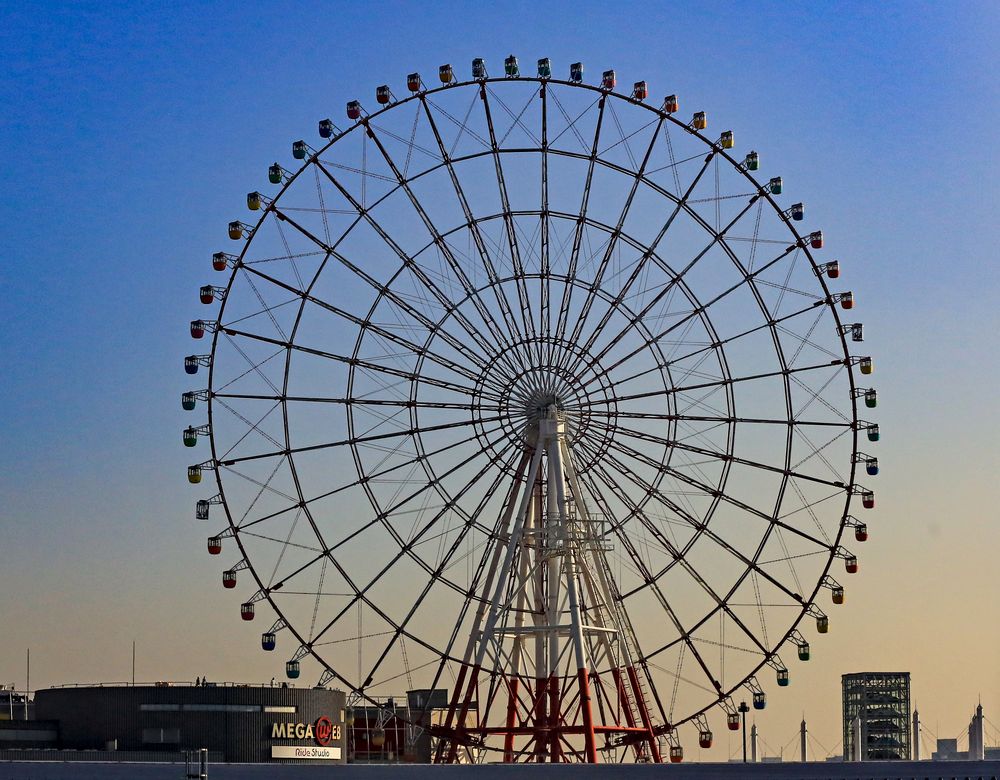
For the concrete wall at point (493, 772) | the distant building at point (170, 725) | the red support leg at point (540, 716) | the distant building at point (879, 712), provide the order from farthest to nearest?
the distant building at point (879, 712) < the distant building at point (170, 725) < the red support leg at point (540, 716) < the concrete wall at point (493, 772)

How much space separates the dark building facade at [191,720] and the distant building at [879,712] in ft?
280

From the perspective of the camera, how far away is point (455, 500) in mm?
67812

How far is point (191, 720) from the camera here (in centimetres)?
7662

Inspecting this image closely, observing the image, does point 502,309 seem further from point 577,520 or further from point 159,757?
point 159,757

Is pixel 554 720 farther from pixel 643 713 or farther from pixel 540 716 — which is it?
pixel 643 713

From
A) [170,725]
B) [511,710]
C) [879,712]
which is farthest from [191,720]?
[879,712]

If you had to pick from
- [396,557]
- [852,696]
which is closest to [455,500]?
[396,557]

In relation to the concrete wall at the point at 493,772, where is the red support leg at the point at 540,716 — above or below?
above

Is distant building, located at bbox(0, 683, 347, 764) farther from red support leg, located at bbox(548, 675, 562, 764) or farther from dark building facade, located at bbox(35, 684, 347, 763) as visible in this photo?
red support leg, located at bbox(548, 675, 562, 764)

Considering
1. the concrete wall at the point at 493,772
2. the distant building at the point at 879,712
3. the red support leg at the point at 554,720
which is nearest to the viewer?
the concrete wall at the point at 493,772

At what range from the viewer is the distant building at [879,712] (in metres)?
155

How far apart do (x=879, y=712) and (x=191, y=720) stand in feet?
312

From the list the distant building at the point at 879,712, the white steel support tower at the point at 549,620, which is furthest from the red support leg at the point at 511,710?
the distant building at the point at 879,712

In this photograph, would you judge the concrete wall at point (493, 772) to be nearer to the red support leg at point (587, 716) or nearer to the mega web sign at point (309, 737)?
the red support leg at point (587, 716)
